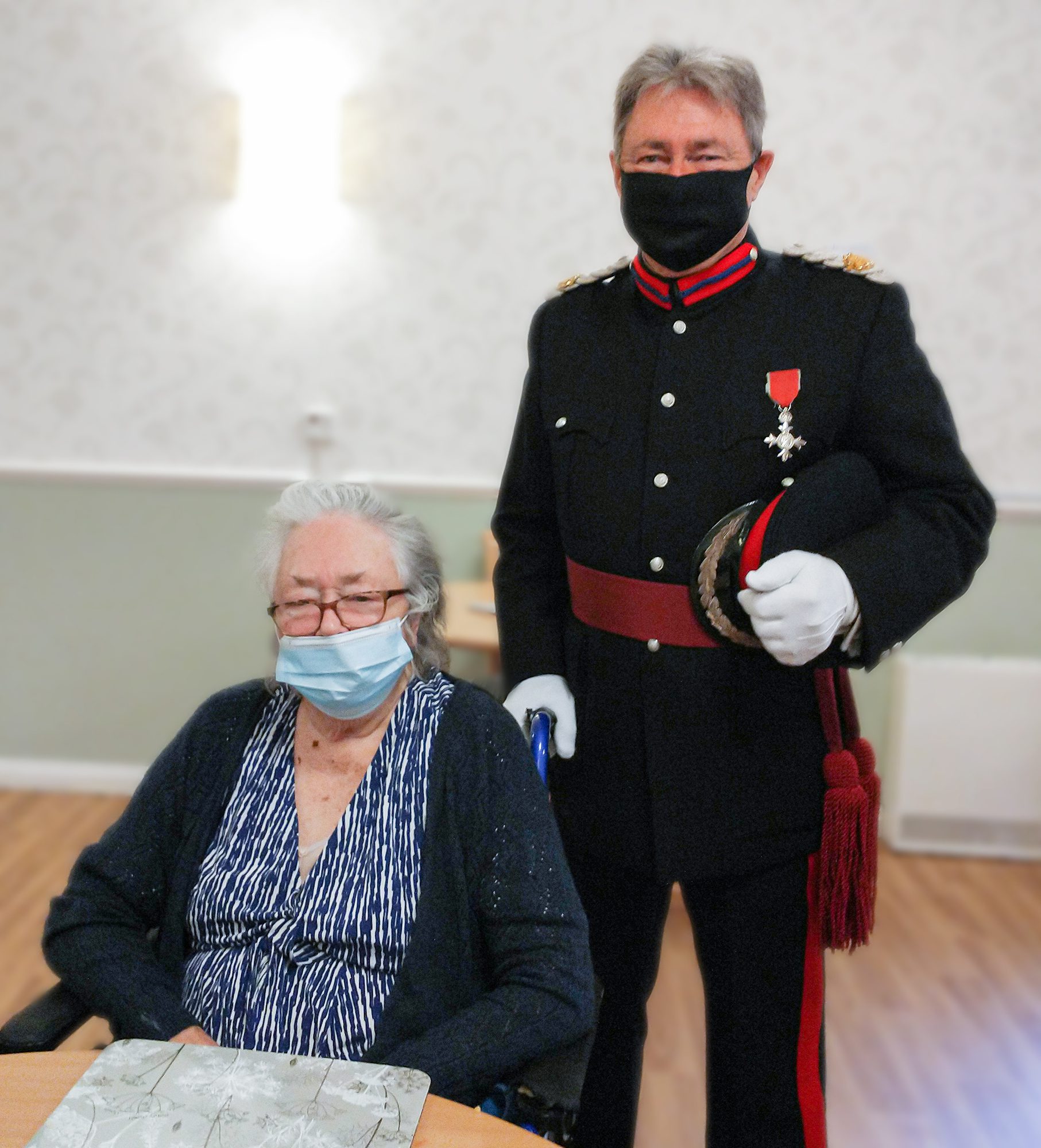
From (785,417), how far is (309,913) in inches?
29.0

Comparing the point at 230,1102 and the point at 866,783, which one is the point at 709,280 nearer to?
the point at 866,783

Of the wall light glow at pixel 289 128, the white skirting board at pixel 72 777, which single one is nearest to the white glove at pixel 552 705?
the wall light glow at pixel 289 128

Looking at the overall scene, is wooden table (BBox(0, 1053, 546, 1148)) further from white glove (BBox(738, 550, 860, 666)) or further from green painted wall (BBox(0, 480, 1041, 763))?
green painted wall (BBox(0, 480, 1041, 763))

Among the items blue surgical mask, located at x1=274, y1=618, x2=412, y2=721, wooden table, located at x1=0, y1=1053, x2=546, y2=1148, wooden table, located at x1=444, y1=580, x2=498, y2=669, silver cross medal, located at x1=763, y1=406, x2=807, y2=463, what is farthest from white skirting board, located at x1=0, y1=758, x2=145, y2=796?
silver cross medal, located at x1=763, y1=406, x2=807, y2=463

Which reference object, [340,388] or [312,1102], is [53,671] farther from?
[312,1102]

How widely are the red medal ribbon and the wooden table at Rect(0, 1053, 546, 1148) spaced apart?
78cm

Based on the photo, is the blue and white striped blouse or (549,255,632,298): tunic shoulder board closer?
the blue and white striped blouse

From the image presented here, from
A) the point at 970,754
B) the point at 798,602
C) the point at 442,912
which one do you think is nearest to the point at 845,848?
the point at 798,602

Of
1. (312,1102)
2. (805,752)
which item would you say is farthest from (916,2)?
(312,1102)

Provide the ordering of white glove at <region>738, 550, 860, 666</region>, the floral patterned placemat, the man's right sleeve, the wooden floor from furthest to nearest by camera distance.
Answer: the wooden floor
the man's right sleeve
white glove at <region>738, 550, 860, 666</region>
the floral patterned placemat

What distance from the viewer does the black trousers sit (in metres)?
1.38

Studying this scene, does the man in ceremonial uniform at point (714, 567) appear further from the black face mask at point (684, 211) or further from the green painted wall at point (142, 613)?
the green painted wall at point (142, 613)

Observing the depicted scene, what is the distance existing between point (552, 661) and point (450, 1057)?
0.49 m

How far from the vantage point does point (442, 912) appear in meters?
1.29
